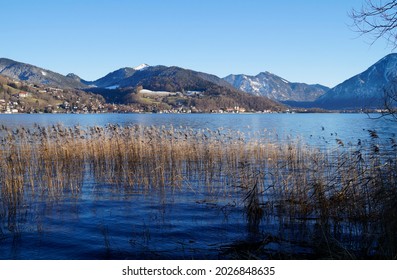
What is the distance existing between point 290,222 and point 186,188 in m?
5.64

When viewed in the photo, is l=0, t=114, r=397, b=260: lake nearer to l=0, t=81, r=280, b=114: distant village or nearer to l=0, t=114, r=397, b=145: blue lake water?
l=0, t=114, r=397, b=145: blue lake water

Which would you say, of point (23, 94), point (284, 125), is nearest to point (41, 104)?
point (23, 94)

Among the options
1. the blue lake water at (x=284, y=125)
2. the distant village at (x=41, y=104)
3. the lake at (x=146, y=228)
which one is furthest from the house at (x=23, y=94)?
the lake at (x=146, y=228)

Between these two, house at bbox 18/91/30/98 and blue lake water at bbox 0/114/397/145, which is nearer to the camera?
blue lake water at bbox 0/114/397/145

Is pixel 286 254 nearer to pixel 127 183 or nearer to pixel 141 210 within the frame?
pixel 141 210

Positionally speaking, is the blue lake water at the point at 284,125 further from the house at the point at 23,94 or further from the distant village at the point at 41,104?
the house at the point at 23,94

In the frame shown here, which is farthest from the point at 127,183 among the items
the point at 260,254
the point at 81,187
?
the point at 260,254

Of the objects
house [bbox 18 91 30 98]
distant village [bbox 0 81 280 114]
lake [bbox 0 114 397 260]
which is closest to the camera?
lake [bbox 0 114 397 260]

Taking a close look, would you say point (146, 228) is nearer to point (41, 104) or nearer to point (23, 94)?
point (41, 104)

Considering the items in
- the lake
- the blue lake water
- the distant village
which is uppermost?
the distant village

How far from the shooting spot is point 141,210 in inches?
476

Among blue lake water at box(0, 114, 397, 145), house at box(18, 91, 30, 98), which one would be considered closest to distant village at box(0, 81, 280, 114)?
house at box(18, 91, 30, 98)

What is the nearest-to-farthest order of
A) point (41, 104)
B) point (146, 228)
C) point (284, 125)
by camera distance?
point (146, 228) → point (284, 125) → point (41, 104)
